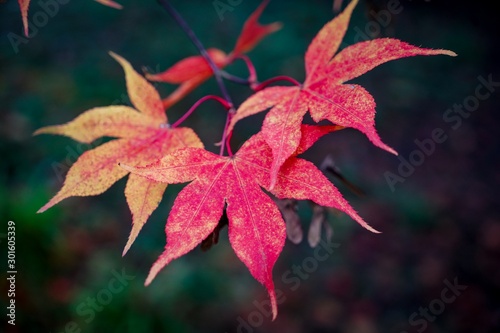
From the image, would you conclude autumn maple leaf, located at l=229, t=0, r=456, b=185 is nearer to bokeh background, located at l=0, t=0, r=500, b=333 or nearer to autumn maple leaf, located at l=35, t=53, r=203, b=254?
autumn maple leaf, located at l=35, t=53, r=203, b=254

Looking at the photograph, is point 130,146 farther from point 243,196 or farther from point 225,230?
point 225,230

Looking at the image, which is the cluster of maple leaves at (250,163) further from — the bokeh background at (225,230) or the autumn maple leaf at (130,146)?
the bokeh background at (225,230)

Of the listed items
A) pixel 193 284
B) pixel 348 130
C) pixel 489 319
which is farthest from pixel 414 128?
pixel 193 284

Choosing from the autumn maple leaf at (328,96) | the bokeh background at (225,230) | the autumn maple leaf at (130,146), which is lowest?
the bokeh background at (225,230)

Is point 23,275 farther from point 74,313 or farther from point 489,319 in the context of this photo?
point 489,319

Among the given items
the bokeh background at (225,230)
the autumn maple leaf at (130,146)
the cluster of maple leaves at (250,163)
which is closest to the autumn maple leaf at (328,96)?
the cluster of maple leaves at (250,163)

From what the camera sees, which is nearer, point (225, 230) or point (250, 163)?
point (250, 163)

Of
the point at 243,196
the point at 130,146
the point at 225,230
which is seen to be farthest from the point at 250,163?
the point at 225,230
